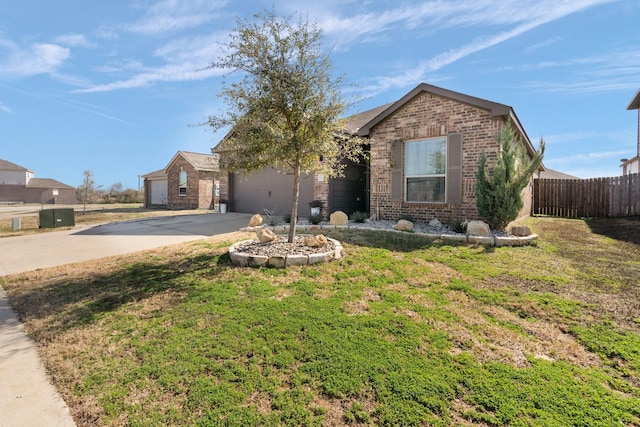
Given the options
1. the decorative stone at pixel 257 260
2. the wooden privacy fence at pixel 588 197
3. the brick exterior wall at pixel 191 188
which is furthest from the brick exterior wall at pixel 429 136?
the brick exterior wall at pixel 191 188

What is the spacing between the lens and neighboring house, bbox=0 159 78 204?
137 feet

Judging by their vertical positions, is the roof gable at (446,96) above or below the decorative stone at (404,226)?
above

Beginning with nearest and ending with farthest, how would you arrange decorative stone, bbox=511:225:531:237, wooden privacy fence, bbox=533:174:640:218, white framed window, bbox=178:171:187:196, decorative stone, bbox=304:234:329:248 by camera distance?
decorative stone, bbox=304:234:329:248 → decorative stone, bbox=511:225:531:237 → wooden privacy fence, bbox=533:174:640:218 → white framed window, bbox=178:171:187:196

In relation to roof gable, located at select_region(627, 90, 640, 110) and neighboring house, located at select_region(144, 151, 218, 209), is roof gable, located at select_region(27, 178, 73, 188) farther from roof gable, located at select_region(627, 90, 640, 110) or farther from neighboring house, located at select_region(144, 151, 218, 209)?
roof gable, located at select_region(627, 90, 640, 110)

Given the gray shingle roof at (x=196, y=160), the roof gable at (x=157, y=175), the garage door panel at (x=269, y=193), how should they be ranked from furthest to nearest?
1. the roof gable at (x=157, y=175)
2. the gray shingle roof at (x=196, y=160)
3. the garage door panel at (x=269, y=193)

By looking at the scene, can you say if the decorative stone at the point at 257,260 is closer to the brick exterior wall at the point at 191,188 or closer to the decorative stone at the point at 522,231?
the decorative stone at the point at 522,231

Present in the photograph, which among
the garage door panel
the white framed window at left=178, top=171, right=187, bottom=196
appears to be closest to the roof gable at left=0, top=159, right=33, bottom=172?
the white framed window at left=178, top=171, right=187, bottom=196

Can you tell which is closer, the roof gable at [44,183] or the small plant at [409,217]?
the small plant at [409,217]

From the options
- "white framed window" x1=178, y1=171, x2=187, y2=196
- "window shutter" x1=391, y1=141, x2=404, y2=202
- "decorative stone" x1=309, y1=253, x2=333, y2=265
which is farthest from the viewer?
"white framed window" x1=178, y1=171, x2=187, y2=196

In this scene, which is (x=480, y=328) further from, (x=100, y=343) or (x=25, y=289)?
(x=25, y=289)

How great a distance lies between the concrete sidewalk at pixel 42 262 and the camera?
7.80ft

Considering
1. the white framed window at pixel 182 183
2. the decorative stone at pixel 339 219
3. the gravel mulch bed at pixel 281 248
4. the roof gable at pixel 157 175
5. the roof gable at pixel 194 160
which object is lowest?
the gravel mulch bed at pixel 281 248

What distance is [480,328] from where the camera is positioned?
3.38 m

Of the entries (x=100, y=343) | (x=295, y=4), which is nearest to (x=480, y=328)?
(x=100, y=343)
